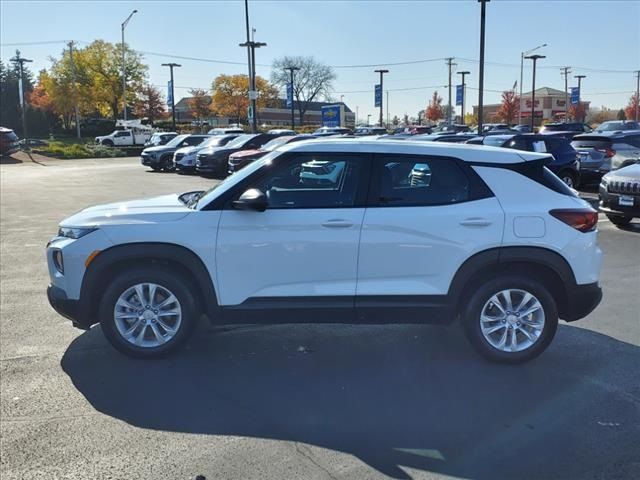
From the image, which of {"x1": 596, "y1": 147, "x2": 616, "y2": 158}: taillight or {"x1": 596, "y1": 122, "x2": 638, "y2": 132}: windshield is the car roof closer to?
{"x1": 596, "y1": 147, "x2": 616, "y2": 158}: taillight

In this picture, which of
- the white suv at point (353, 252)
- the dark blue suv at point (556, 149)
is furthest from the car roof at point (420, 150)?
the dark blue suv at point (556, 149)

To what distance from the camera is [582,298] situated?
463 centimetres

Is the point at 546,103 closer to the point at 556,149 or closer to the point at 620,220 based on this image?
the point at 556,149

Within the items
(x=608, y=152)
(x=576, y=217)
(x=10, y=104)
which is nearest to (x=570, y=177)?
(x=608, y=152)

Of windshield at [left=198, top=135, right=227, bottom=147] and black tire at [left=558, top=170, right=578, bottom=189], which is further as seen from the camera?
windshield at [left=198, top=135, right=227, bottom=147]

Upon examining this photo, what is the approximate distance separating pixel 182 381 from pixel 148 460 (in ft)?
3.46

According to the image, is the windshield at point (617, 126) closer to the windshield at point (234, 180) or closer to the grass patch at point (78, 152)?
the grass patch at point (78, 152)

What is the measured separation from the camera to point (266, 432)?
11.8ft

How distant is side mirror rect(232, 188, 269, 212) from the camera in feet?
14.3

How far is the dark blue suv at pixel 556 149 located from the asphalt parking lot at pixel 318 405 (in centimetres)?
1005

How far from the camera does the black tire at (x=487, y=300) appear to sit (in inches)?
181

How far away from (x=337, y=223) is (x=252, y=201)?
2.20ft

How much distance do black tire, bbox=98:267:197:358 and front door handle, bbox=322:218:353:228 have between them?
121cm

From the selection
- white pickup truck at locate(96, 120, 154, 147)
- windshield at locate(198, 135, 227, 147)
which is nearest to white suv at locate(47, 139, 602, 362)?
windshield at locate(198, 135, 227, 147)
